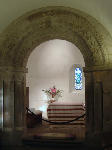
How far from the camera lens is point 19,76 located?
22.4 ft

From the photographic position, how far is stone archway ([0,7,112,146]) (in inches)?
234

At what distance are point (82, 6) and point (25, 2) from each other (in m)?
1.37

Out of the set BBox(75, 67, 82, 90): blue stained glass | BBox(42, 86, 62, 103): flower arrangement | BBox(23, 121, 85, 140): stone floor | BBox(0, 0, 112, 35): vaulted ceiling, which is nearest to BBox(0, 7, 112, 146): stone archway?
BBox(0, 0, 112, 35): vaulted ceiling

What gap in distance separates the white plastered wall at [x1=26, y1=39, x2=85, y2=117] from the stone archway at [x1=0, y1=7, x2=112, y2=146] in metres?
5.00

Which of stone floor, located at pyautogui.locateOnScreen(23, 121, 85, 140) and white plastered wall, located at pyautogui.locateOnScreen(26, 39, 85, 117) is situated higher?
white plastered wall, located at pyautogui.locateOnScreen(26, 39, 85, 117)

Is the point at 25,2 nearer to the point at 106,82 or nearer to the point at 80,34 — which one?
the point at 80,34

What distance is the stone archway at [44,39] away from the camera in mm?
5949

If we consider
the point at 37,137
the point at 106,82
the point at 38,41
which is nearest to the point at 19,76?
the point at 38,41

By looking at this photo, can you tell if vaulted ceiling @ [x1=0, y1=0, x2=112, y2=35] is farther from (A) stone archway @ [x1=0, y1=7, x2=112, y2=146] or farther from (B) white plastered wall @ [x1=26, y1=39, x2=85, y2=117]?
(B) white plastered wall @ [x1=26, y1=39, x2=85, y2=117]

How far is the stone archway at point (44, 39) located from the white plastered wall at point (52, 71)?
16.4ft

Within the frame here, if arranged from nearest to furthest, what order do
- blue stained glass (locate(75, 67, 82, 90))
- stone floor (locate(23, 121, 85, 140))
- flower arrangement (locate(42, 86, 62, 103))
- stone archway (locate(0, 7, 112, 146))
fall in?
stone archway (locate(0, 7, 112, 146)) → stone floor (locate(23, 121, 85, 140)) → flower arrangement (locate(42, 86, 62, 103)) → blue stained glass (locate(75, 67, 82, 90))

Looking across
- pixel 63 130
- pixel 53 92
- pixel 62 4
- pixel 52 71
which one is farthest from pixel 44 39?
pixel 52 71

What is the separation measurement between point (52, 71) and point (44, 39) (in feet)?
17.2

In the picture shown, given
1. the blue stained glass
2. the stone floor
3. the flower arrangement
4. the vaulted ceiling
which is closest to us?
the vaulted ceiling
